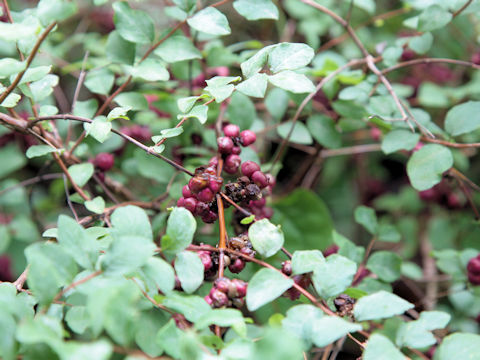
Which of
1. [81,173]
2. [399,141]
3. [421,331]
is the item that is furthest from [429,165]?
[81,173]

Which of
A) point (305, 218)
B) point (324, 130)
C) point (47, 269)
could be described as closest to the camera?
point (47, 269)

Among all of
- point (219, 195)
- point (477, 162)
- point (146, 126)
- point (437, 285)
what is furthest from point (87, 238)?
point (477, 162)

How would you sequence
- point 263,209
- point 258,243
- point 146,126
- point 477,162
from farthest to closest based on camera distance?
point 477,162 → point 146,126 → point 263,209 → point 258,243

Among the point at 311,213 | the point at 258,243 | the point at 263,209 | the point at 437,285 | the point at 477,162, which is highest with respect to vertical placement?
the point at 258,243

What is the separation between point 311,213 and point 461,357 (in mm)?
683

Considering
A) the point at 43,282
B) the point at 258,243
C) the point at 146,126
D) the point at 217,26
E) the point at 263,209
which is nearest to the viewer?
the point at 43,282

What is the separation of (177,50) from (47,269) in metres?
0.51

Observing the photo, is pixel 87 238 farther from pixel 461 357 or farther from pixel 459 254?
pixel 459 254

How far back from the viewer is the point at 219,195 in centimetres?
67

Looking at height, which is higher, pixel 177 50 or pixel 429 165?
pixel 177 50

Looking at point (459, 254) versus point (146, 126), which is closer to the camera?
point (459, 254)

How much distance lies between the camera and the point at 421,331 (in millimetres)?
604

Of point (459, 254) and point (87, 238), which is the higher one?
point (87, 238)

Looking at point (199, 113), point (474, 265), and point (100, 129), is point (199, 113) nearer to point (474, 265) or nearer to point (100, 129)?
point (100, 129)
